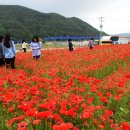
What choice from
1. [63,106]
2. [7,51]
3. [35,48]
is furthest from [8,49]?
[63,106]

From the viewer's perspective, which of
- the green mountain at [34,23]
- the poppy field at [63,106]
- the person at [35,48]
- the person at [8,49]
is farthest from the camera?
the green mountain at [34,23]

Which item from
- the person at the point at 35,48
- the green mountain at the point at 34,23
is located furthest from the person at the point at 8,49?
the green mountain at the point at 34,23

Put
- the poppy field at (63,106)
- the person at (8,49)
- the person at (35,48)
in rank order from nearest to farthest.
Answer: the poppy field at (63,106)
the person at (8,49)
the person at (35,48)

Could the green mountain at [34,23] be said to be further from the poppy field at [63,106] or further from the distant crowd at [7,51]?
the poppy field at [63,106]

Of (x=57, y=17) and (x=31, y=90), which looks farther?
(x=57, y=17)

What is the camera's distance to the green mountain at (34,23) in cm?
14488

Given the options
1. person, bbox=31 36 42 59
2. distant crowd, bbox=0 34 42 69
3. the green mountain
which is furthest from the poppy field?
the green mountain

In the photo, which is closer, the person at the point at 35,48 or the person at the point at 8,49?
the person at the point at 8,49

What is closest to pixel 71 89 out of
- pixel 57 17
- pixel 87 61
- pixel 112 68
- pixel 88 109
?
pixel 88 109

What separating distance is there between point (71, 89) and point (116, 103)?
1016 mm

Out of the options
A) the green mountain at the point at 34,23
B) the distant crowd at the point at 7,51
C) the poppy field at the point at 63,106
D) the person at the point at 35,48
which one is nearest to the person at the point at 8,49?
the distant crowd at the point at 7,51

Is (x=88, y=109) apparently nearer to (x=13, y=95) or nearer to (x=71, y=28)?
(x=13, y=95)

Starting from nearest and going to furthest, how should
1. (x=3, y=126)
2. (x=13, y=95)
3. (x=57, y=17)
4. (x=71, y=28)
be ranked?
(x=3, y=126) → (x=13, y=95) → (x=71, y=28) → (x=57, y=17)

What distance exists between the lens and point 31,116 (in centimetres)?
518
